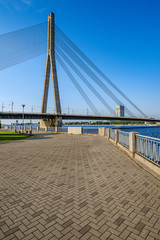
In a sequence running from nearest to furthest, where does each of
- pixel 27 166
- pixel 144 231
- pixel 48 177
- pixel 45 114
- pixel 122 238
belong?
1. pixel 122 238
2. pixel 144 231
3. pixel 48 177
4. pixel 27 166
5. pixel 45 114

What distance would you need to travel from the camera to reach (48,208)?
10.0 feet

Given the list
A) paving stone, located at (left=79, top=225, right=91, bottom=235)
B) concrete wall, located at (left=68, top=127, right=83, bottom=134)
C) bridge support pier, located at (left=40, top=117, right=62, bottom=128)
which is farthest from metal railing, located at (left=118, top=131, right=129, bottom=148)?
bridge support pier, located at (left=40, top=117, right=62, bottom=128)

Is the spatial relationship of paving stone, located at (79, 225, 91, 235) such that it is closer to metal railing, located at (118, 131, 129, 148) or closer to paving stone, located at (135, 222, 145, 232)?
paving stone, located at (135, 222, 145, 232)

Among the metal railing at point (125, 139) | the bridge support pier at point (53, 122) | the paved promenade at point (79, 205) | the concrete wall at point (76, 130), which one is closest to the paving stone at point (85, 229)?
the paved promenade at point (79, 205)

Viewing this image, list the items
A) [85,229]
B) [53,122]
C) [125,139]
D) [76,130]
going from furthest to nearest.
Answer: [53,122]
[76,130]
[125,139]
[85,229]

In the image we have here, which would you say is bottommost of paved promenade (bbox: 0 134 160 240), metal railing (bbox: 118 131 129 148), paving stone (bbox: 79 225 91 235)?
paved promenade (bbox: 0 134 160 240)

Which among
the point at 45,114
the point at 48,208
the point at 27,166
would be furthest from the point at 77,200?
the point at 45,114

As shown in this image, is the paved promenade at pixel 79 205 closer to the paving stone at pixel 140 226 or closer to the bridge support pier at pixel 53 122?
the paving stone at pixel 140 226

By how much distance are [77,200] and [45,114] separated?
151ft

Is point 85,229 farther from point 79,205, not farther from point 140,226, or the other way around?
point 140,226

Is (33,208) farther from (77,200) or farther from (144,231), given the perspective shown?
(144,231)

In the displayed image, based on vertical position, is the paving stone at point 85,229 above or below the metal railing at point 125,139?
below

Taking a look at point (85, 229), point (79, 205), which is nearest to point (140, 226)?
point (85, 229)

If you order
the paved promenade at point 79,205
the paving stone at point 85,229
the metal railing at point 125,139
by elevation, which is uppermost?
the metal railing at point 125,139
